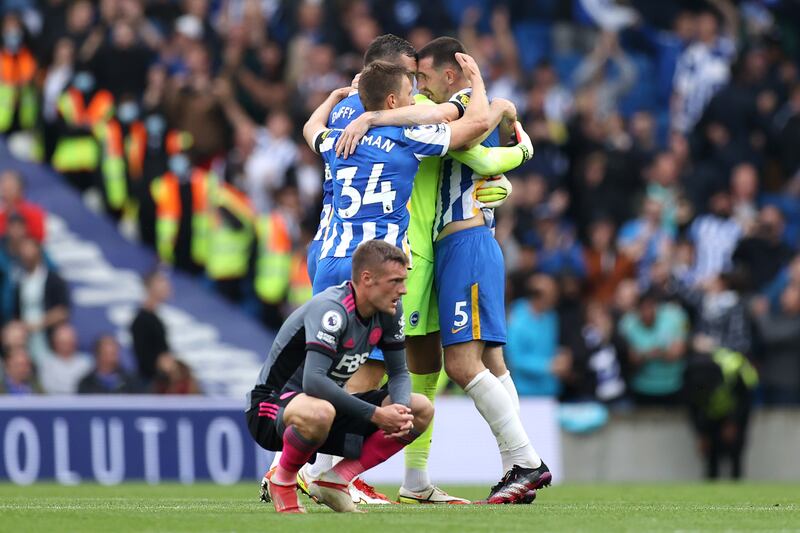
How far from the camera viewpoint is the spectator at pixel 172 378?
16250mm

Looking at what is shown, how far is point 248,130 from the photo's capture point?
63.3 ft

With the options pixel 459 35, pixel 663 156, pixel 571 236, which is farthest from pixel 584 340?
pixel 459 35

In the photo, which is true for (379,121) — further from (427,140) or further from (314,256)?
(314,256)

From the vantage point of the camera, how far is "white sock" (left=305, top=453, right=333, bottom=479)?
9.64 meters

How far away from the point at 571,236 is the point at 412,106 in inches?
390

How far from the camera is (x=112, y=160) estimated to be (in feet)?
63.1

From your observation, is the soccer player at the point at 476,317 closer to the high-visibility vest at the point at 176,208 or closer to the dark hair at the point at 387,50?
the dark hair at the point at 387,50

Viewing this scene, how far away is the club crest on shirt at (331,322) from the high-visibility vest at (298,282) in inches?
391

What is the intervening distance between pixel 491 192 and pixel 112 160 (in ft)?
33.7

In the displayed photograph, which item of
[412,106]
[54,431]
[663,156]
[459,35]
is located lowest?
[54,431]

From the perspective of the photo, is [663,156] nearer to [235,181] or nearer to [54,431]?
[235,181]

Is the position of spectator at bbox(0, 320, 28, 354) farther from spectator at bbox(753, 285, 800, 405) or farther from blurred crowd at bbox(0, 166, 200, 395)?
spectator at bbox(753, 285, 800, 405)

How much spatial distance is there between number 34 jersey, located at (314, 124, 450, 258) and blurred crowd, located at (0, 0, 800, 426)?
24.9 feet

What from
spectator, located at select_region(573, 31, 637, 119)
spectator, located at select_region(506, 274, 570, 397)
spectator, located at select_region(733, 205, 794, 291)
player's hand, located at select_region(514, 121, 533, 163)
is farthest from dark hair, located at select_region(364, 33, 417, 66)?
spectator, located at select_region(573, 31, 637, 119)
